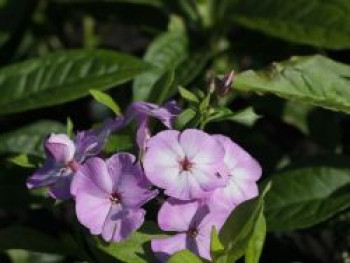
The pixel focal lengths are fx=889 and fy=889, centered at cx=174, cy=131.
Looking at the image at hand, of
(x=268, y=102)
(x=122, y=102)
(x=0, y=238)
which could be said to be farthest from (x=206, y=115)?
(x=122, y=102)

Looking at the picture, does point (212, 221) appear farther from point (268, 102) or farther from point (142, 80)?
point (268, 102)

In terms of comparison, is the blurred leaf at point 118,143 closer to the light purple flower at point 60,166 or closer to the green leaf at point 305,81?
the light purple flower at point 60,166

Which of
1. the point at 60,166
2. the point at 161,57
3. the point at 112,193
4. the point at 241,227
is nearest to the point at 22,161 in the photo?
the point at 60,166

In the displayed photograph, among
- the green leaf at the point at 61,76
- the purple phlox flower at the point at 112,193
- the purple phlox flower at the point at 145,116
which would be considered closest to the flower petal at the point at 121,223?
the purple phlox flower at the point at 112,193

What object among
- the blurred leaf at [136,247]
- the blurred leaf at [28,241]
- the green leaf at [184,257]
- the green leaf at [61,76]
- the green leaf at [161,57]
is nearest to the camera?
the green leaf at [184,257]

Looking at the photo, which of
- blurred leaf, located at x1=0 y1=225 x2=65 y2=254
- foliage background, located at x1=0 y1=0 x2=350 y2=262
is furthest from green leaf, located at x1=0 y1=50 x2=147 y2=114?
blurred leaf, located at x1=0 y1=225 x2=65 y2=254

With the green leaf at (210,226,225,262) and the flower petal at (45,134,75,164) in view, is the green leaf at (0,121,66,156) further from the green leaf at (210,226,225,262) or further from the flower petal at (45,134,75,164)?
the green leaf at (210,226,225,262)
